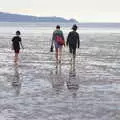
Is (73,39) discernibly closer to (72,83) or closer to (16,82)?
(72,83)

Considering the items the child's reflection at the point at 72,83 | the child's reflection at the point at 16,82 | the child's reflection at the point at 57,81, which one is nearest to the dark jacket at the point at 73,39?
the child's reflection at the point at 57,81

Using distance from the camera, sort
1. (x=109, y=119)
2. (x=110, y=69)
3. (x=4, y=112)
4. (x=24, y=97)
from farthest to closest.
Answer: (x=110, y=69) < (x=24, y=97) < (x=4, y=112) < (x=109, y=119)

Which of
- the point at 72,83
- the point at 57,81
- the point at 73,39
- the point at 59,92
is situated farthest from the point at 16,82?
the point at 73,39

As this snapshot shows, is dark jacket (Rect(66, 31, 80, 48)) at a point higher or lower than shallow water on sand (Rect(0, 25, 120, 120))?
higher

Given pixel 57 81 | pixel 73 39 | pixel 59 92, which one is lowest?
pixel 57 81

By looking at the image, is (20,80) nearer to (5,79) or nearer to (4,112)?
(5,79)

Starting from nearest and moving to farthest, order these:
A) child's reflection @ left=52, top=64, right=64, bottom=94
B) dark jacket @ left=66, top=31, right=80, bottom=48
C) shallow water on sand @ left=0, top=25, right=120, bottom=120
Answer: shallow water on sand @ left=0, top=25, right=120, bottom=120
child's reflection @ left=52, top=64, right=64, bottom=94
dark jacket @ left=66, top=31, right=80, bottom=48

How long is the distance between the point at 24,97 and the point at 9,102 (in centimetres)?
92

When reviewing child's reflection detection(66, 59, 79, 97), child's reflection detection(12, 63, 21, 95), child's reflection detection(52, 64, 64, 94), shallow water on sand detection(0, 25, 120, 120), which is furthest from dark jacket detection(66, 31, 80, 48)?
child's reflection detection(12, 63, 21, 95)

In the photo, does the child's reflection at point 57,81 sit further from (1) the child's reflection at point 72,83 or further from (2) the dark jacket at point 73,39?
(2) the dark jacket at point 73,39

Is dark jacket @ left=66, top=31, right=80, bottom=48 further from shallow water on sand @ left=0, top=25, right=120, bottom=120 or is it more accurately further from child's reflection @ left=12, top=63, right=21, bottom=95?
child's reflection @ left=12, top=63, right=21, bottom=95

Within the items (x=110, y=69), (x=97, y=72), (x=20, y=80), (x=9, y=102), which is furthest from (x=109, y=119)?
(x=110, y=69)

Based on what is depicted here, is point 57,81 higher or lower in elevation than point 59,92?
lower

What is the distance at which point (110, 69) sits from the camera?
2259cm
